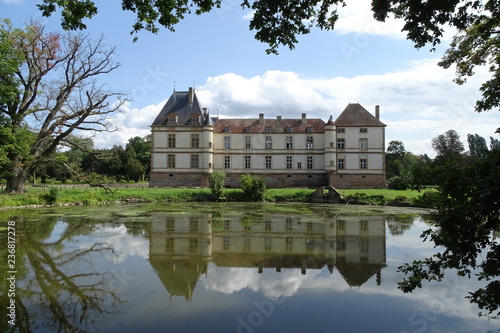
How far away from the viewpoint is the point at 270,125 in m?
38.1

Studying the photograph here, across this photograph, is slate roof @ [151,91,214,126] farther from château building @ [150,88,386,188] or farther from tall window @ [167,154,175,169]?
tall window @ [167,154,175,169]

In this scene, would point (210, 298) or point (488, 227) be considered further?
point (210, 298)

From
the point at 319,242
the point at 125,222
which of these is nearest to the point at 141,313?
the point at 319,242

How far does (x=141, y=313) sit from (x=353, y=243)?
7.79 m

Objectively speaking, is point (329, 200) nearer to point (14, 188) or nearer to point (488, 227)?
point (14, 188)

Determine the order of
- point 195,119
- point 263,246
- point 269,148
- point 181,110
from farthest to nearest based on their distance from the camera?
point 269,148 < point 181,110 < point 195,119 < point 263,246

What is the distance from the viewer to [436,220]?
4.12m

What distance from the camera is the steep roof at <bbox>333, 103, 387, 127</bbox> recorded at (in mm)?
35656

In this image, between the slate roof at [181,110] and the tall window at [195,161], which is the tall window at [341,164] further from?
the tall window at [195,161]

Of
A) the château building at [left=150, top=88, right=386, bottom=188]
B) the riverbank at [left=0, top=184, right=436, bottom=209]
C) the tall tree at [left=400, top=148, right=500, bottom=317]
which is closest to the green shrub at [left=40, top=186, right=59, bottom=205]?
the riverbank at [left=0, top=184, right=436, bottom=209]

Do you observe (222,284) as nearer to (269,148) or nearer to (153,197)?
(153,197)

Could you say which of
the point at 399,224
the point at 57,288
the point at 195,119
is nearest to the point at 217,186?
the point at 195,119

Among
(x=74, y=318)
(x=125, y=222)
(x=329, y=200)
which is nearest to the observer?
(x=74, y=318)

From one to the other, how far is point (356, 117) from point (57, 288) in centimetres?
3296
